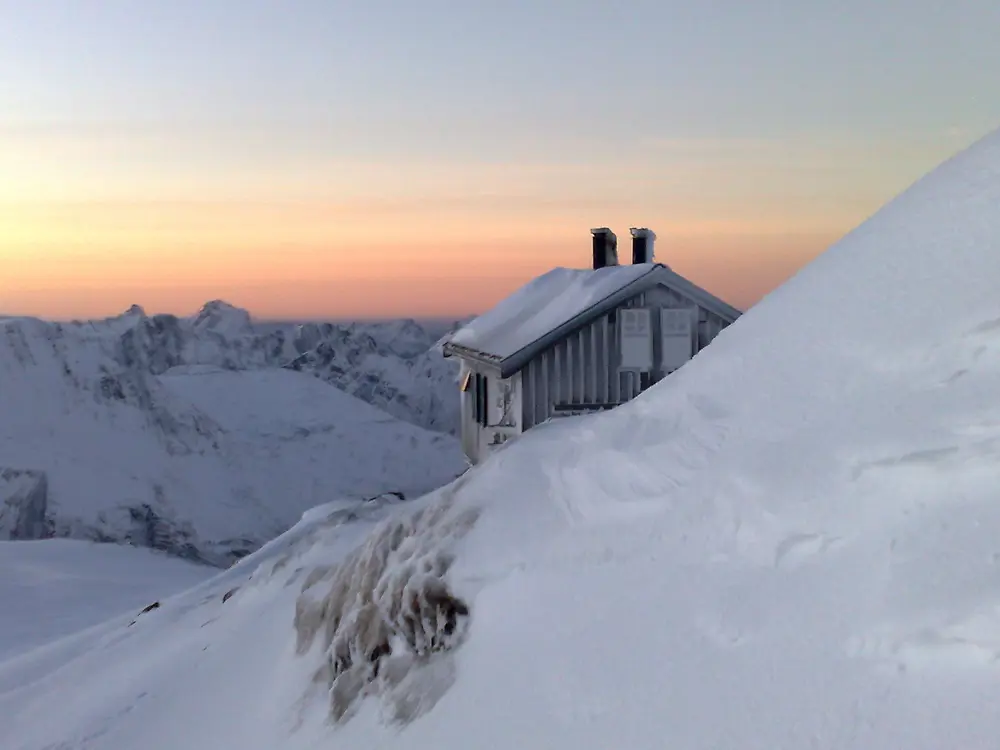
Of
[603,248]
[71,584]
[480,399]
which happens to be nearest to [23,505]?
[71,584]

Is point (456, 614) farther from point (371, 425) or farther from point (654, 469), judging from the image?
point (371, 425)

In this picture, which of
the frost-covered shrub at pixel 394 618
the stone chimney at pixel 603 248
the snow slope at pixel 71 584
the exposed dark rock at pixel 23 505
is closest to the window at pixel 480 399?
the stone chimney at pixel 603 248

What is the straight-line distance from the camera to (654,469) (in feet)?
13.5

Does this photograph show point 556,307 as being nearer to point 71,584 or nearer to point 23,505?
point 71,584

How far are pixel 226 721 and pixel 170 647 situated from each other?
2375 millimetres

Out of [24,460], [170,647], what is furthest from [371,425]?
[170,647]

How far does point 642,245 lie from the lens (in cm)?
1684

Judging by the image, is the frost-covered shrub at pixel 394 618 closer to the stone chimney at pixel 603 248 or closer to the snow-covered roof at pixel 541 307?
the snow-covered roof at pixel 541 307

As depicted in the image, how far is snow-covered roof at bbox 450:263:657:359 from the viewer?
14.4 metres

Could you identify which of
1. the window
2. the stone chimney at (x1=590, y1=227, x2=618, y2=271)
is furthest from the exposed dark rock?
the stone chimney at (x1=590, y1=227, x2=618, y2=271)

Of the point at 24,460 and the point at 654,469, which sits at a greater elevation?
the point at 654,469

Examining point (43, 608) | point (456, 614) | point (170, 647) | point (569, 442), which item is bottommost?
point (43, 608)

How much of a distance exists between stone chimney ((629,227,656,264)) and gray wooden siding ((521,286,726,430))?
228 cm

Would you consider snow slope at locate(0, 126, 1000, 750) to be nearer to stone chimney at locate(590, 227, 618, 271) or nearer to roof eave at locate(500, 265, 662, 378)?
roof eave at locate(500, 265, 662, 378)
